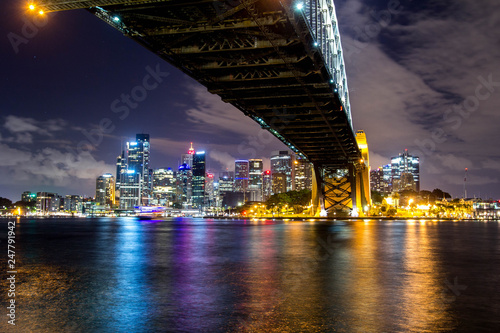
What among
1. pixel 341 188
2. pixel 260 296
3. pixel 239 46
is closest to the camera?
pixel 260 296

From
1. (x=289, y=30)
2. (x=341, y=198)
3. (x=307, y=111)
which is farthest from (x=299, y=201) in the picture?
(x=289, y=30)

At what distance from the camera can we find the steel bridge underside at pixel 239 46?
71.1 ft

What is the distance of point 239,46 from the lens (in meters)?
25.8

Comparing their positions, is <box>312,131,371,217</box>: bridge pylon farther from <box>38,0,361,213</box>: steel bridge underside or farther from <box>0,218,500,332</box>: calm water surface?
<box>0,218,500,332</box>: calm water surface

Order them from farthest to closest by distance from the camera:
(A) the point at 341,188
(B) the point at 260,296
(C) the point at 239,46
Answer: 1. (A) the point at 341,188
2. (C) the point at 239,46
3. (B) the point at 260,296

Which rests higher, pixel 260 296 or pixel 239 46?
pixel 239 46

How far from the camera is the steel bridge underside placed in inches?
853

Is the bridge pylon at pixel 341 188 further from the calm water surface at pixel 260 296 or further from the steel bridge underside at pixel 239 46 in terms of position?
the calm water surface at pixel 260 296

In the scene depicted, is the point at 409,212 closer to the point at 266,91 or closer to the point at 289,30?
the point at 266,91

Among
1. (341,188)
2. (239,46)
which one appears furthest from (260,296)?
(341,188)

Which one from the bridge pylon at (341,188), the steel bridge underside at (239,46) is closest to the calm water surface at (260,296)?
the steel bridge underside at (239,46)

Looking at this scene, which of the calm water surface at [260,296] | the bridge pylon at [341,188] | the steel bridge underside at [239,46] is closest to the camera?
the calm water surface at [260,296]

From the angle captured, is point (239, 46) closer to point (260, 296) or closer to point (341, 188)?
point (260, 296)

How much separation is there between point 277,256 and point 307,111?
26879 mm
